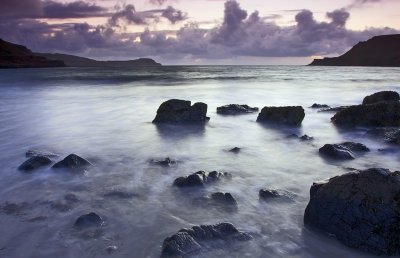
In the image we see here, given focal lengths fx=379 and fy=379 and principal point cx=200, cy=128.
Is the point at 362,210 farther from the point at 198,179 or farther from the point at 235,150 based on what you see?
the point at 235,150

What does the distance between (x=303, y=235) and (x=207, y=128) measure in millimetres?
8204

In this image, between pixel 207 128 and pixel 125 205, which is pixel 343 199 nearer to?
pixel 125 205

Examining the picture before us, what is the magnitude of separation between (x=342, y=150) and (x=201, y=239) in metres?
5.29

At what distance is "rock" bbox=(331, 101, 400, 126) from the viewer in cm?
1212

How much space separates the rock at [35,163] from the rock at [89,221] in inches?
124

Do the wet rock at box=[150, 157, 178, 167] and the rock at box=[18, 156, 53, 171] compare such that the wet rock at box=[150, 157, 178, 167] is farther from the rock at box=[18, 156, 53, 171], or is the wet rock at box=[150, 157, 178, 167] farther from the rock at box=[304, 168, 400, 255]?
the rock at box=[304, 168, 400, 255]

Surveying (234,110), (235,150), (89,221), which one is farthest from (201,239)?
(234,110)

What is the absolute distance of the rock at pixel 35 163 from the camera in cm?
784

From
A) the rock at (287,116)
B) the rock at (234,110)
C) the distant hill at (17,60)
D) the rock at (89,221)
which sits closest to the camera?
the rock at (89,221)

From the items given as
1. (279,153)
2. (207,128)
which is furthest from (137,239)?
(207,128)

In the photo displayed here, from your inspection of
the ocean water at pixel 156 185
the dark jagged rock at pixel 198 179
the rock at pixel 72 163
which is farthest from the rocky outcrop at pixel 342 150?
the rock at pixel 72 163

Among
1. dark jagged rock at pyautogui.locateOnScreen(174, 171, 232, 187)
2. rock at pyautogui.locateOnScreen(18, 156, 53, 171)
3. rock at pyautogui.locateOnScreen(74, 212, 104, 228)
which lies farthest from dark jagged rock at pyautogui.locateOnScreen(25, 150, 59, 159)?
rock at pyautogui.locateOnScreen(74, 212, 104, 228)

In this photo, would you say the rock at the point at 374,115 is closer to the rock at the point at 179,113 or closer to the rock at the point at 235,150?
the rock at the point at 179,113

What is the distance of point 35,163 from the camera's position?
313 inches
